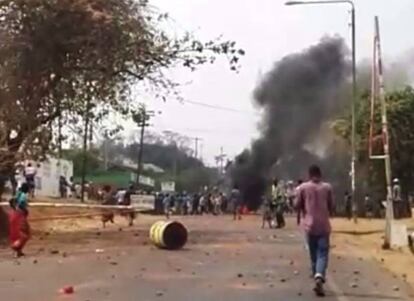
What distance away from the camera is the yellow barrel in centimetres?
2284

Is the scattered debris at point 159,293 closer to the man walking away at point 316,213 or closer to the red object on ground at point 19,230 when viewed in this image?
the man walking away at point 316,213

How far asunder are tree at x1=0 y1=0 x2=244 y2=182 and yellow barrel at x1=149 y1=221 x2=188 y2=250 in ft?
22.3

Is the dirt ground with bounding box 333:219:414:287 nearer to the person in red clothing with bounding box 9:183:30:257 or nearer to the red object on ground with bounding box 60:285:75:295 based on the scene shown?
the red object on ground with bounding box 60:285:75:295

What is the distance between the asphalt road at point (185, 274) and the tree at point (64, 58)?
4.62 m

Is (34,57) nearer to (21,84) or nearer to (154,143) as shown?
(21,84)

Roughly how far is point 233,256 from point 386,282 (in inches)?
215

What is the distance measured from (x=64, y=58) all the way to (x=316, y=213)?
15.8 metres

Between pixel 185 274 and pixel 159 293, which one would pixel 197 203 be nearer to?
pixel 185 274

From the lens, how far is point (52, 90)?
29.4 meters

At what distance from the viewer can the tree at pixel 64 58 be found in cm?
2758

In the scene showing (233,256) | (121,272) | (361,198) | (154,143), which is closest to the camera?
(121,272)

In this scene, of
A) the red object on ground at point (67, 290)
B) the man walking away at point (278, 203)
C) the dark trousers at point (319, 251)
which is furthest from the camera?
the man walking away at point (278, 203)

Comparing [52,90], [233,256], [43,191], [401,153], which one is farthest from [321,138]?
[233,256]

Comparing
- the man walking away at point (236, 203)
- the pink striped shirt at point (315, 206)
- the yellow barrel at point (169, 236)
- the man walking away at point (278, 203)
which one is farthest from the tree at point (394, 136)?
the pink striped shirt at point (315, 206)
